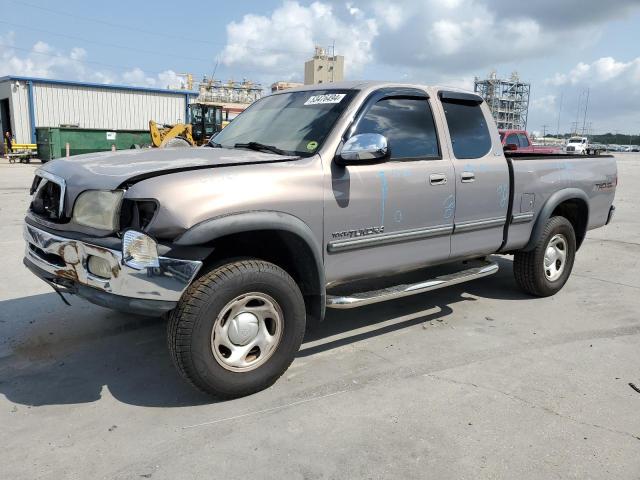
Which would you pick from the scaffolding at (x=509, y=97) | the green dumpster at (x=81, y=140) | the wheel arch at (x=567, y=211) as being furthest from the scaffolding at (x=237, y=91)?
the wheel arch at (x=567, y=211)

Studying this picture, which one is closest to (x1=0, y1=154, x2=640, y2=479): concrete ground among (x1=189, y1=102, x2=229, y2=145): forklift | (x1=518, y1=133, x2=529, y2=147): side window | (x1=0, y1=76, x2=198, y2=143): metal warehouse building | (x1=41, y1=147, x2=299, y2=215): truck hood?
(x1=41, y1=147, x2=299, y2=215): truck hood

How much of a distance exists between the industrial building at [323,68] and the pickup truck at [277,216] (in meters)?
55.8

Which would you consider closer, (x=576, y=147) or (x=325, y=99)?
(x=325, y=99)

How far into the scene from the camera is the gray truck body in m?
2.88

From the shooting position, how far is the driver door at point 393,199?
3598 millimetres

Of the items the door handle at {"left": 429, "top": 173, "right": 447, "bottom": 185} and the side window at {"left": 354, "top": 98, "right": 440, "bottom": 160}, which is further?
the door handle at {"left": 429, "top": 173, "right": 447, "bottom": 185}

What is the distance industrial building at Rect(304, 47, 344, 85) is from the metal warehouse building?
2839 centimetres

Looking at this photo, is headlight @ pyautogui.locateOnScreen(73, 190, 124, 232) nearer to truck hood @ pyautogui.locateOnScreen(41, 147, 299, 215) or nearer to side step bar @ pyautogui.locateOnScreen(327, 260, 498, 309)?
truck hood @ pyautogui.locateOnScreen(41, 147, 299, 215)

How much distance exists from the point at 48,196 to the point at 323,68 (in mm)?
62924

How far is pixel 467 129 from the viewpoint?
4.62 metres

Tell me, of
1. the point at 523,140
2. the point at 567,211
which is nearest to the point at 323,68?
the point at 523,140

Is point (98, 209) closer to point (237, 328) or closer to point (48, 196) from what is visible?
point (48, 196)

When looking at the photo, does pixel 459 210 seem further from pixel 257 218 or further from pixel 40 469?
pixel 40 469

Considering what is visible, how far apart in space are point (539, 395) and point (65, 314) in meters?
3.85
